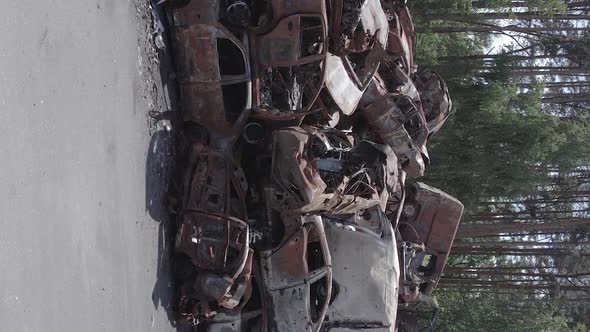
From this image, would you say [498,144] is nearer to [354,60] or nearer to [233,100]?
[354,60]

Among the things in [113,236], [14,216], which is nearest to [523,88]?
[113,236]

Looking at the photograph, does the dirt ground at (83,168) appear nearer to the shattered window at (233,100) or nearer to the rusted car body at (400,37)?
the shattered window at (233,100)

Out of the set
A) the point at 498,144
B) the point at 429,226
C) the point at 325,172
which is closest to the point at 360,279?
the point at 325,172

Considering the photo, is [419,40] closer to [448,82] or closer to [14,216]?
[448,82]

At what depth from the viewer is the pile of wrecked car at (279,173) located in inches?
302

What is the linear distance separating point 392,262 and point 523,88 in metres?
12.6

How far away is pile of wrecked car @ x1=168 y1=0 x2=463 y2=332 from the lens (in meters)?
7.68

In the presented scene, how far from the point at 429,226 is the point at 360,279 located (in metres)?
2.70

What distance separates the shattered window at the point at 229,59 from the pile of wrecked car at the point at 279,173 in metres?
0.01

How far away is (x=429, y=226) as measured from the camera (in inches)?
432

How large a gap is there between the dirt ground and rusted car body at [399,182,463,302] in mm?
4558

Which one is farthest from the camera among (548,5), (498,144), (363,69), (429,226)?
(548,5)

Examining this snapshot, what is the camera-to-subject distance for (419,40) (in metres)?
17.7

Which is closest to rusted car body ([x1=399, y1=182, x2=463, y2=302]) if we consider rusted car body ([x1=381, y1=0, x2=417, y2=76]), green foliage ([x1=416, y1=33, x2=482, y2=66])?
rusted car body ([x1=381, y1=0, x2=417, y2=76])
